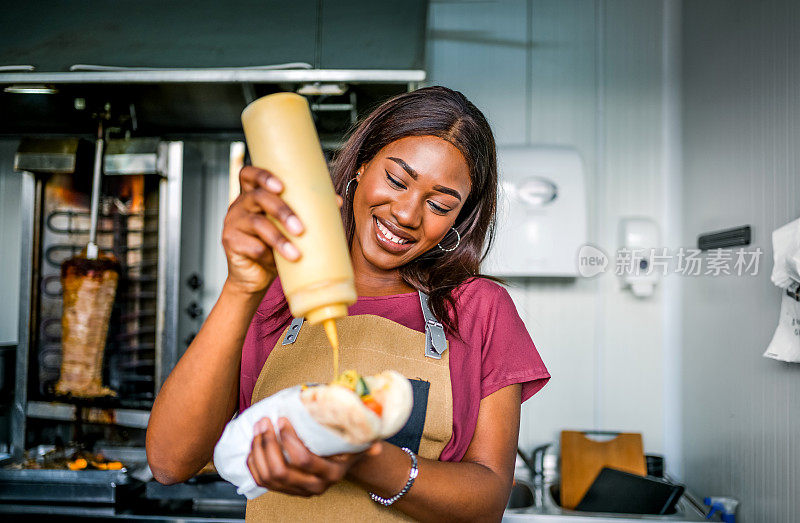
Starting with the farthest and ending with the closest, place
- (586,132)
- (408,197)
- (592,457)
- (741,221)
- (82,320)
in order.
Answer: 1. (586,132)
2. (592,457)
3. (82,320)
4. (741,221)
5. (408,197)

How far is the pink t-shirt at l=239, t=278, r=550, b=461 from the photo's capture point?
1204 mm

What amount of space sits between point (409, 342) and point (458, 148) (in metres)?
0.39

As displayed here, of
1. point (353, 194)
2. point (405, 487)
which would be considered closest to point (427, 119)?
point (353, 194)

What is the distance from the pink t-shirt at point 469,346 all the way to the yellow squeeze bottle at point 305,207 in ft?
1.46

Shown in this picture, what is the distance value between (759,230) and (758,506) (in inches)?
34.7

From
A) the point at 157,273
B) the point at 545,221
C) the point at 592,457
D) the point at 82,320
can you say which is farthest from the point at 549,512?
the point at 82,320

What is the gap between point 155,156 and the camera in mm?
2355

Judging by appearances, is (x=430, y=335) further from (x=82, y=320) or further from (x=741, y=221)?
(x=82, y=320)

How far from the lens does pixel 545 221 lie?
2.72 meters

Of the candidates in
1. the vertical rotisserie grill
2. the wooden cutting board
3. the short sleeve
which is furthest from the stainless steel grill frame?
the wooden cutting board

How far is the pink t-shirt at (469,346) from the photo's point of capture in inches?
47.4

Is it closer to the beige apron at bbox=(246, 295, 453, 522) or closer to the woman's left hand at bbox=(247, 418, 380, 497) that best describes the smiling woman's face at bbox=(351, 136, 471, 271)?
the beige apron at bbox=(246, 295, 453, 522)

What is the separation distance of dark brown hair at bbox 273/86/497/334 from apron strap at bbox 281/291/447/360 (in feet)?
0.06

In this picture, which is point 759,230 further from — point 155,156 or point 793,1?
point 155,156
